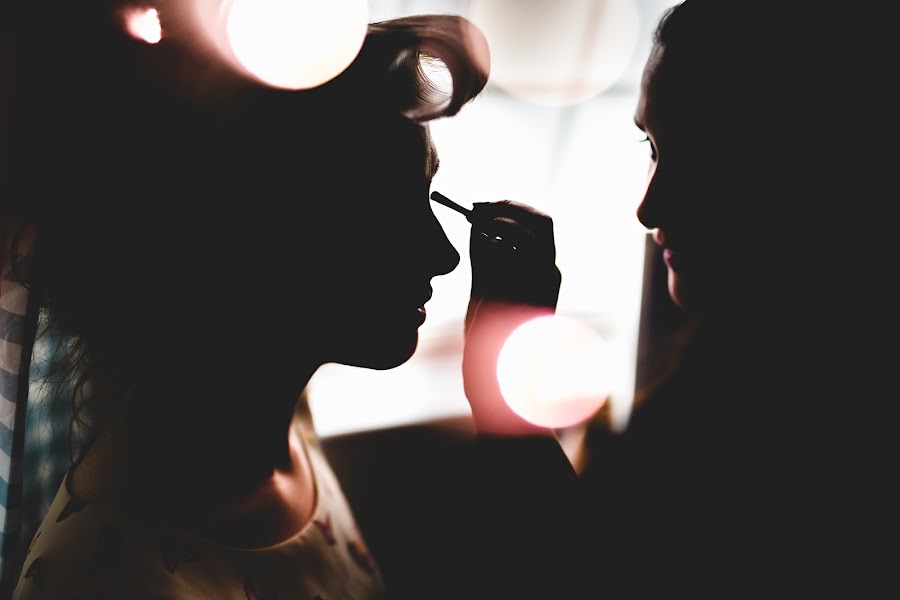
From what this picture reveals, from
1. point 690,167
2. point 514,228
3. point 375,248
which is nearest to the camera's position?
point 375,248

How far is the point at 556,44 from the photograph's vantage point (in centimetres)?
128

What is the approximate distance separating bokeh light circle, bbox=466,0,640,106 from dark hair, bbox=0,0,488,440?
0.67m

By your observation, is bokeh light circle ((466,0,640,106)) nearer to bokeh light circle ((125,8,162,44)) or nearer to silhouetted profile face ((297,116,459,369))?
silhouetted profile face ((297,116,459,369))

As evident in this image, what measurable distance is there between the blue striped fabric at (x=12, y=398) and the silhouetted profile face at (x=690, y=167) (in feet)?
3.23

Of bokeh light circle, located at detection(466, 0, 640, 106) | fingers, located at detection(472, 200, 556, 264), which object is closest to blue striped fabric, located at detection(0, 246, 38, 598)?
fingers, located at detection(472, 200, 556, 264)

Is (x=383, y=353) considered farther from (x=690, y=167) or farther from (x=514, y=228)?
(x=690, y=167)

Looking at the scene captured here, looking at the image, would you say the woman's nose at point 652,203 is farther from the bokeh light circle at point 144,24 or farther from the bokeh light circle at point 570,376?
the bokeh light circle at point 144,24

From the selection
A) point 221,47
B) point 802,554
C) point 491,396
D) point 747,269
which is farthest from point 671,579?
point 221,47

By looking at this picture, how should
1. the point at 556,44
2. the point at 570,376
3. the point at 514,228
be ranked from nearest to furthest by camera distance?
the point at 514,228
the point at 556,44
the point at 570,376

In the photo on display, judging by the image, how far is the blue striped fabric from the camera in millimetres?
628

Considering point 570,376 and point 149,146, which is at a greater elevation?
point 149,146

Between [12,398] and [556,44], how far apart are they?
4.39 feet

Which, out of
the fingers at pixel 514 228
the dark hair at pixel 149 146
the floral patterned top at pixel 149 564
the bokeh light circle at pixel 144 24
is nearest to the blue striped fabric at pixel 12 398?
the dark hair at pixel 149 146

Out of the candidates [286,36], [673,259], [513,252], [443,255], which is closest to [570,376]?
[673,259]
